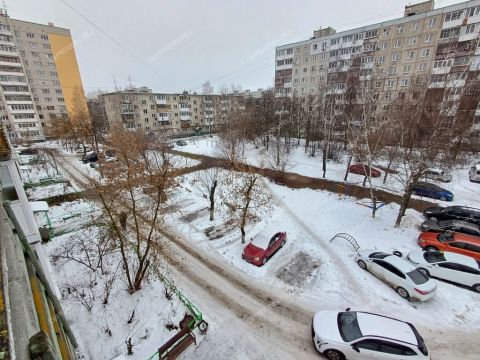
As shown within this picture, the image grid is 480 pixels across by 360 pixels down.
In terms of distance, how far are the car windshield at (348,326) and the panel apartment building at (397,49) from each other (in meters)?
23.2

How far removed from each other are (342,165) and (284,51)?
28.5 m

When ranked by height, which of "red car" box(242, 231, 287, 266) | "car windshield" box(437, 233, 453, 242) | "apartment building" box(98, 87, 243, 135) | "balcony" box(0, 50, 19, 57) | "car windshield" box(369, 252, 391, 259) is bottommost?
"red car" box(242, 231, 287, 266)

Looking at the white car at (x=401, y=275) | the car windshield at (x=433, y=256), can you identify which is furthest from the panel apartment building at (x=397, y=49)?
the white car at (x=401, y=275)

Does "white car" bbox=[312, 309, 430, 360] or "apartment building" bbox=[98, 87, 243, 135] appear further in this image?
"apartment building" bbox=[98, 87, 243, 135]

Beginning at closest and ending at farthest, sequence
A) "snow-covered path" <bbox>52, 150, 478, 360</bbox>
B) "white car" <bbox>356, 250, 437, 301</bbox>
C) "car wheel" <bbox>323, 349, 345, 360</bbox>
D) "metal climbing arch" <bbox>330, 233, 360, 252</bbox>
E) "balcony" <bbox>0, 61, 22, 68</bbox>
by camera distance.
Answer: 1. "car wheel" <bbox>323, 349, 345, 360</bbox>
2. "snow-covered path" <bbox>52, 150, 478, 360</bbox>
3. "white car" <bbox>356, 250, 437, 301</bbox>
4. "metal climbing arch" <bbox>330, 233, 360, 252</bbox>
5. "balcony" <bbox>0, 61, 22, 68</bbox>

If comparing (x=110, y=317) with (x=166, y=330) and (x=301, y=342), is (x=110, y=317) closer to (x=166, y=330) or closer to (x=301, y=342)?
(x=166, y=330)

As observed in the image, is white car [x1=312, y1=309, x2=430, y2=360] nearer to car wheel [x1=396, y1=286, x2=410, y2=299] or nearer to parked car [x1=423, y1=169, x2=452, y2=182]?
car wheel [x1=396, y1=286, x2=410, y2=299]

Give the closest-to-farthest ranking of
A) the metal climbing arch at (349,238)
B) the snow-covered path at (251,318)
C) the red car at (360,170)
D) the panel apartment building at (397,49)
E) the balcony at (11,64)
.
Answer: the snow-covered path at (251,318) → the metal climbing arch at (349,238) → the red car at (360,170) → the panel apartment building at (397,49) → the balcony at (11,64)

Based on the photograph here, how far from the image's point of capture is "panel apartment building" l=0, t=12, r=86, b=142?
4384cm

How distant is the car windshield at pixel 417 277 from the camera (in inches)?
385

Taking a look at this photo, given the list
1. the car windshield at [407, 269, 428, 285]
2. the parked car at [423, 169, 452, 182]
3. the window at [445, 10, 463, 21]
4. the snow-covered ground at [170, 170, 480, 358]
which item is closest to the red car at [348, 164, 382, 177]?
the parked car at [423, 169, 452, 182]

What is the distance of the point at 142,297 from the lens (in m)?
10.6

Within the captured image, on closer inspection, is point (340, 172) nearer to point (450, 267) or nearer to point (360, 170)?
point (360, 170)

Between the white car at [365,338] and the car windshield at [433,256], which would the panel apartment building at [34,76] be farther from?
the car windshield at [433,256]
